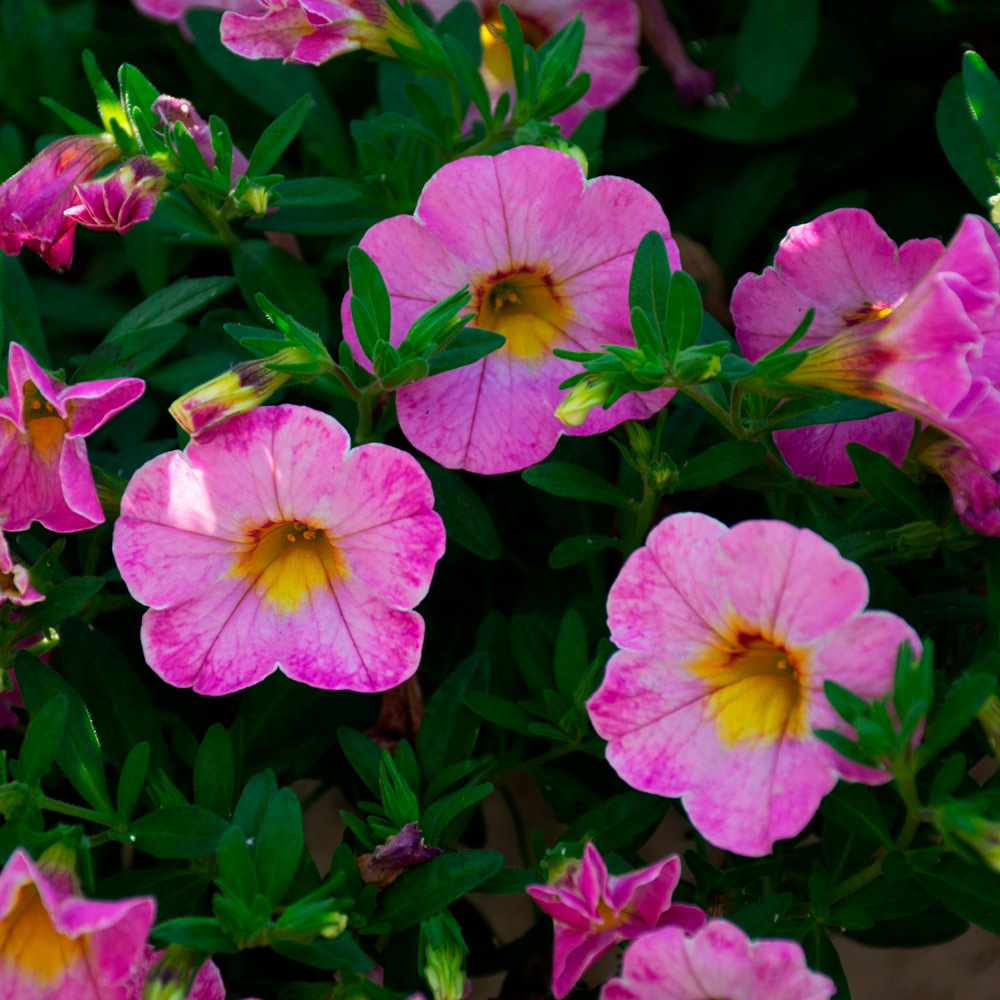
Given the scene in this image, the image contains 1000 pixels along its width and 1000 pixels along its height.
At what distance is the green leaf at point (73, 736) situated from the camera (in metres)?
0.93

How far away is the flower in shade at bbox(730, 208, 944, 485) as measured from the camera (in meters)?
0.99

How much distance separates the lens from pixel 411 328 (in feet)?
3.04

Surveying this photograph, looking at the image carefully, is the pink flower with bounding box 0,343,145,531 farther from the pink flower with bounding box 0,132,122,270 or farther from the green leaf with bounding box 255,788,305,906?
the green leaf with bounding box 255,788,305,906

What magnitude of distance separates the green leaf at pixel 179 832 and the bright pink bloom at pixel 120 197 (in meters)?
0.50

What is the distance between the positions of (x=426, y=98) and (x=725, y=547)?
0.59 m

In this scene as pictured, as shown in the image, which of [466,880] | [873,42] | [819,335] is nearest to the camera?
[466,880]

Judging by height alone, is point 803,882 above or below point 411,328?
below

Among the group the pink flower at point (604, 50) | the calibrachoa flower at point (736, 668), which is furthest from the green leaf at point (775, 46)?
the calibrachoa flower at point (736, 668)

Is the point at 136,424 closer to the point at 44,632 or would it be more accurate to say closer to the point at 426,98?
the point at 44,632

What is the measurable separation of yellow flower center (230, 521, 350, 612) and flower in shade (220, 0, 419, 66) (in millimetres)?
462

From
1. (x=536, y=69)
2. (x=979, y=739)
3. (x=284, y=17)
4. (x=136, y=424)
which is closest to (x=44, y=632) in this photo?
(x=136, y=424)

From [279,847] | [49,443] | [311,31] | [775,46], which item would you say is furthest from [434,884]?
[775,46]

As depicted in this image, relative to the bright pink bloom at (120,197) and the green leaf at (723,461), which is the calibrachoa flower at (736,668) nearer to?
the green leaf at (723,461)

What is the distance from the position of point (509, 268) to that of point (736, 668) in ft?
1.38
